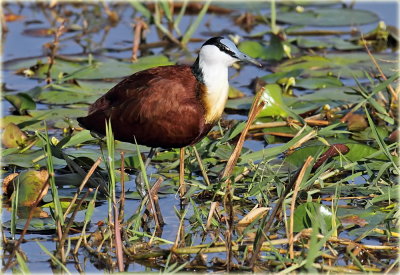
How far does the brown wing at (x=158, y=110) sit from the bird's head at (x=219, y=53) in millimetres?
150

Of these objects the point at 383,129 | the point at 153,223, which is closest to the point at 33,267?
the point at 153,223

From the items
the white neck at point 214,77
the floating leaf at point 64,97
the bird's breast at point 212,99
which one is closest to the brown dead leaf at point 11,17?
the floating leaf at point 64,97

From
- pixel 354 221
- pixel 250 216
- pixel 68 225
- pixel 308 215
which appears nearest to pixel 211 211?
pixel 250 216

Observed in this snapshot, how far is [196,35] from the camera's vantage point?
897cm

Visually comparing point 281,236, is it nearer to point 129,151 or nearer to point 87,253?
point 87,253

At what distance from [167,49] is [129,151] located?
2.82 metres

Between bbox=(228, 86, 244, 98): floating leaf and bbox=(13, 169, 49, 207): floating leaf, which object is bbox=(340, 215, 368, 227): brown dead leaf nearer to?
bbox=(13, 169, 49, 207): floating leaf

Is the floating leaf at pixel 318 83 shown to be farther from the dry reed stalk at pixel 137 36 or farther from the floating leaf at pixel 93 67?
the dry reed stalk at pixel 137 36

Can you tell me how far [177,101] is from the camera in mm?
4852

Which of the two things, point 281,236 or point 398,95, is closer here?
point 281,236

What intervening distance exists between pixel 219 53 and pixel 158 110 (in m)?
0.49

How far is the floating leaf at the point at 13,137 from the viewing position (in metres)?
5.77

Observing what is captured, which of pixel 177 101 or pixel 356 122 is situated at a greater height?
pixel 177 101

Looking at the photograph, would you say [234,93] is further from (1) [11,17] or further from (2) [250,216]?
(1) [11,17]
